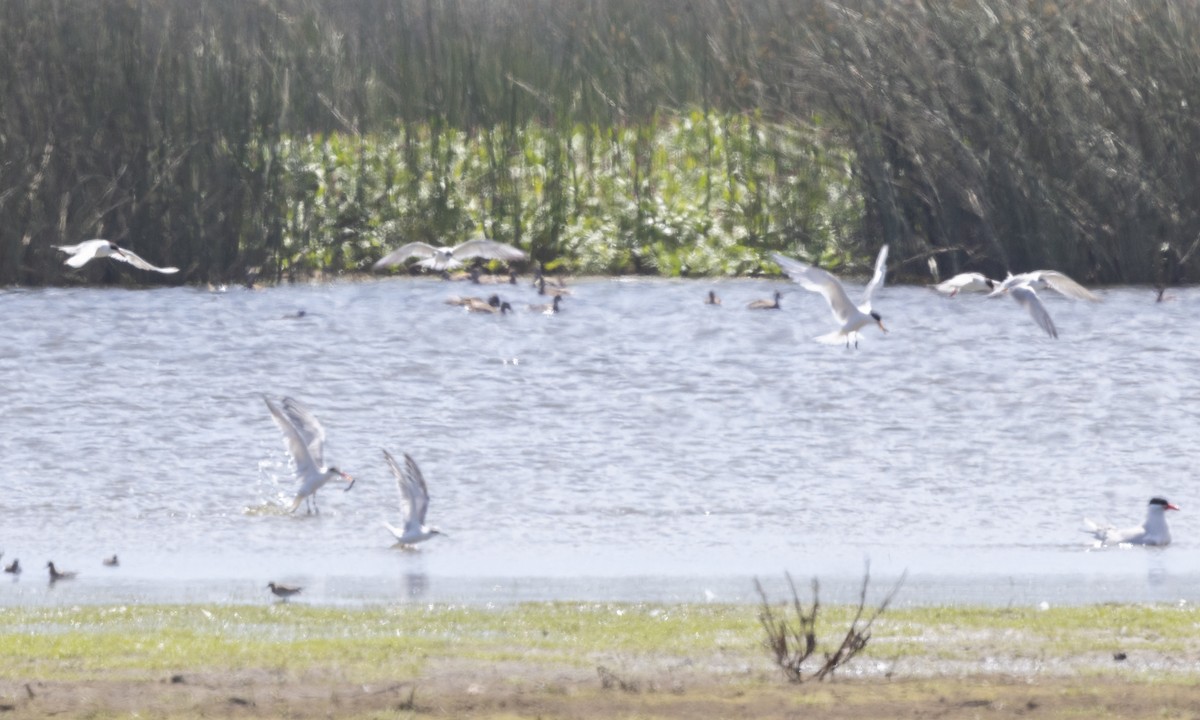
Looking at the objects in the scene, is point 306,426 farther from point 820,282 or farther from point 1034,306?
point 1034,306

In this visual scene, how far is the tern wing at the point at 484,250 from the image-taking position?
1872 cm

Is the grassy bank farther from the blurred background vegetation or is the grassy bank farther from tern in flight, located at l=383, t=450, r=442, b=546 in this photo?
the blurred background vegetation

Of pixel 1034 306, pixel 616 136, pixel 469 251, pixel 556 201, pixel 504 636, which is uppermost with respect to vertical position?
pixel 616 136

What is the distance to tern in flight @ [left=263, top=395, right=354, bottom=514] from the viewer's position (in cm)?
1251

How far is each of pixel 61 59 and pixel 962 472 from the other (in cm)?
1147

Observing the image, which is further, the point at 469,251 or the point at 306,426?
the point at 469,251

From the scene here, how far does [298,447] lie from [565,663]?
495 cm

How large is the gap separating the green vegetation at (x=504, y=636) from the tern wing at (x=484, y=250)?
9.45m

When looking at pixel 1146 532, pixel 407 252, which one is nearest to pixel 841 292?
pixel 1146 532

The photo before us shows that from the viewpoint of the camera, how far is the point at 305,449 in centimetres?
1251

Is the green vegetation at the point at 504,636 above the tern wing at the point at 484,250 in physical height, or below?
below

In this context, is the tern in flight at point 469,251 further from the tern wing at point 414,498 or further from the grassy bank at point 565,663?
the grassy bank at point 565,663

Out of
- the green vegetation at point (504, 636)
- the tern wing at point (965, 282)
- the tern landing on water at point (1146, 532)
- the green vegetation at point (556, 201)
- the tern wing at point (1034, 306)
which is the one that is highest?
the green vegetation at point (556, 201)

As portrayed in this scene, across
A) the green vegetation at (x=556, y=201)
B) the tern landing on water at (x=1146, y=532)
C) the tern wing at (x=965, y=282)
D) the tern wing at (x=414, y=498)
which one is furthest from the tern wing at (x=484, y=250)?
the tern landing on water at (x=1146, y=532)
